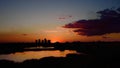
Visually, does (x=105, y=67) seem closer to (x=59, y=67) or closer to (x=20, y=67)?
(x=59, y=67)

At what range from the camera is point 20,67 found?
32.0 m

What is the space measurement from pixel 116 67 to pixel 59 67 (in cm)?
856

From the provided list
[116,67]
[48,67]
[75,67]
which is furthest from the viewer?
[48,67]

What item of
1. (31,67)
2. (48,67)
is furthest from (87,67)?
(31,67)

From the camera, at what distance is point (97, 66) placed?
28.9m

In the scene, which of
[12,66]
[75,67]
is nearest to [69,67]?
[75,67]

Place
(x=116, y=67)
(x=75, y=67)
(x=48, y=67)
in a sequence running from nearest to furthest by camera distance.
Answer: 1. (x=116, y=67)
2. (x=75, y=67)
3. (x=48, y=67)

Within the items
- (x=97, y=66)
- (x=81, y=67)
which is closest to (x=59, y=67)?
(x=81, y=67)

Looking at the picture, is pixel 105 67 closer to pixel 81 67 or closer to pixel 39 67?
pixel 81 67

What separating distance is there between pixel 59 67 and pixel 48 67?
71.5 inches

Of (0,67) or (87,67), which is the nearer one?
(87,67)

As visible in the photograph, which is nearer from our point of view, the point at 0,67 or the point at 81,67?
the point at 81,67

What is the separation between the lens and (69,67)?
2956 centimetres

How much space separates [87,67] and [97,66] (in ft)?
5.47
